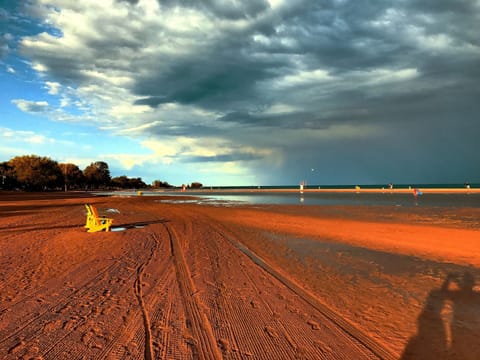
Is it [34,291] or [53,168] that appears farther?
[53,168]

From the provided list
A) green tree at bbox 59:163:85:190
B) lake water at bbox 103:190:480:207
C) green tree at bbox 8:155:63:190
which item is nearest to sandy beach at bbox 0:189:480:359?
lake water at bbox 103:190:480:207

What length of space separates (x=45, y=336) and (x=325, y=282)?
18.8 ft

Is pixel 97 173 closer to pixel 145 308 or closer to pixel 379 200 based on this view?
pixel 379 200

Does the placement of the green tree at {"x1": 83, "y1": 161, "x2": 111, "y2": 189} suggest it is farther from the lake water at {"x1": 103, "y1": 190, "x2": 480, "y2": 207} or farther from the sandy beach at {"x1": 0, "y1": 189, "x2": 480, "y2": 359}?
the sandy beach at {"x1": 0, "y1": 189, "x2": 480, "y2": 359}

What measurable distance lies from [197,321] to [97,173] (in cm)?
14998

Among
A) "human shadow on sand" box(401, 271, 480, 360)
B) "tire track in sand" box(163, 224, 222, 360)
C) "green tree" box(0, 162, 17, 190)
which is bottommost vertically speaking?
"human shadow on sand" box(401, 271, 480, 360)

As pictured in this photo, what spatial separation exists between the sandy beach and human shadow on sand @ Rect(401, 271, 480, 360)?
23mm

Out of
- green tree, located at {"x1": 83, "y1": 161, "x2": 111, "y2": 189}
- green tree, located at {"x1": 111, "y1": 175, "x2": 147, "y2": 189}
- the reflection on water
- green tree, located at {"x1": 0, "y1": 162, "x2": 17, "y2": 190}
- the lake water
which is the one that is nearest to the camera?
the reflection on water

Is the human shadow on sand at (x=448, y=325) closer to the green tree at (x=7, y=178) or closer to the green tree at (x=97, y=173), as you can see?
the green tree at (x=7, y=178)

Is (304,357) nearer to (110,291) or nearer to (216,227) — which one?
(110,291)

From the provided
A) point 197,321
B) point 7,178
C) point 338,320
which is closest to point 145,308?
point 197,321

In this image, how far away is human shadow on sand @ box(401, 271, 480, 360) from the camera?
4.17 m

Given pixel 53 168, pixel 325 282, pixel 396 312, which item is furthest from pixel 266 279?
pixel 53 168

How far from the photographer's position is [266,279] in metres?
7.62
